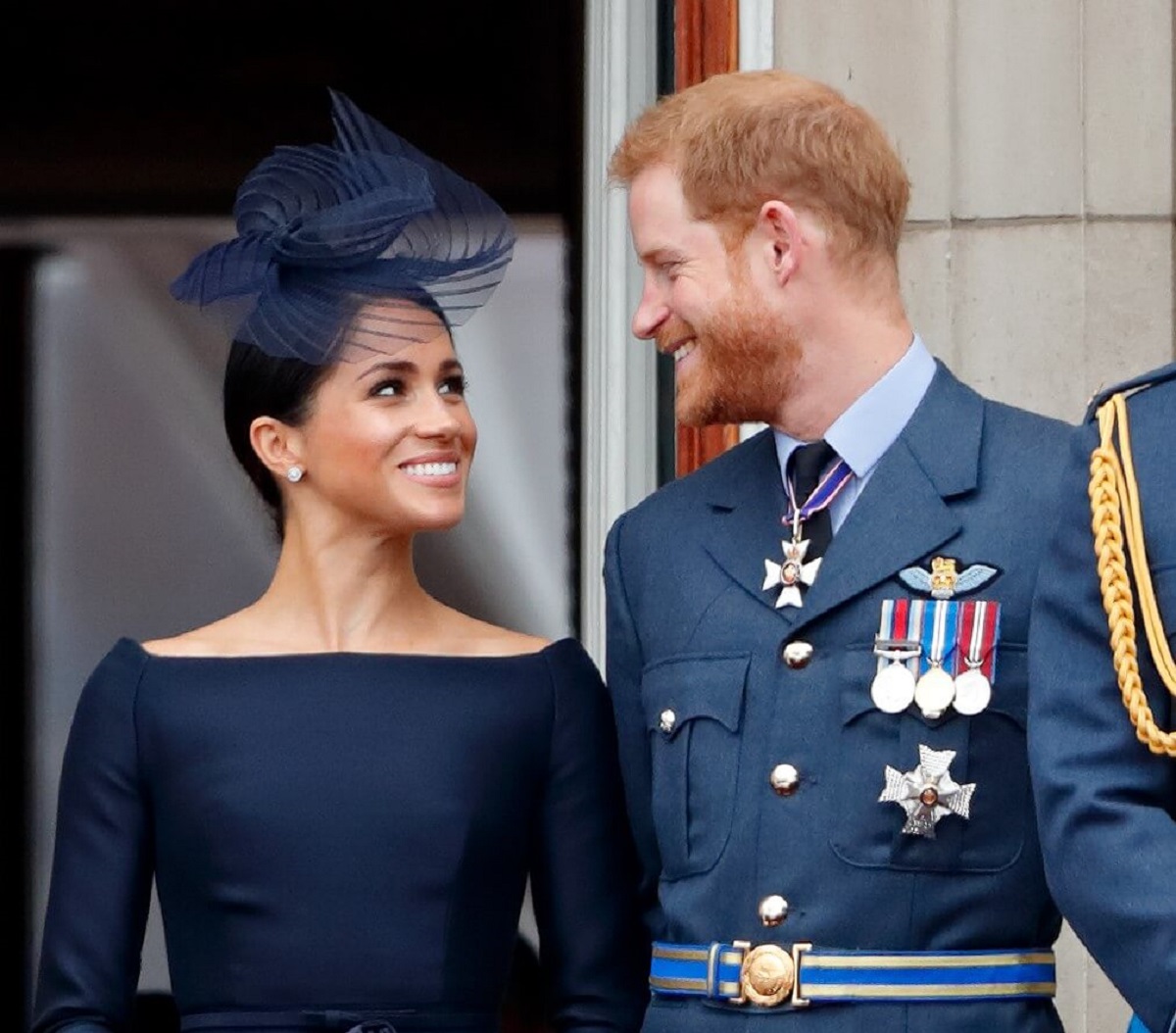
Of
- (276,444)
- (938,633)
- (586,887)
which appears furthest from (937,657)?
(276,444)

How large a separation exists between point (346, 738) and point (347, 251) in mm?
578

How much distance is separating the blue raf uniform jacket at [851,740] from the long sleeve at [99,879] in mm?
605

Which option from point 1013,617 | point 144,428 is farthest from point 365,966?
point 144,428

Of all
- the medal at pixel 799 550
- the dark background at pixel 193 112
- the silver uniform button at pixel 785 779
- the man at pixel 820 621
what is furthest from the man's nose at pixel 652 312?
the dark background at pixel 193 112

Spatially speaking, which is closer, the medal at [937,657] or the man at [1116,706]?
the man at [1116,706]

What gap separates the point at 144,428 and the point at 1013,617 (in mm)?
3533

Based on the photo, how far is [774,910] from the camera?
2.97m

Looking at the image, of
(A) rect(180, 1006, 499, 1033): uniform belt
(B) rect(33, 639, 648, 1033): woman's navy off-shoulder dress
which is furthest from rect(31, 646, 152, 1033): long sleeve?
(A) rect(180, 1006, 499, 1033): uniform belt

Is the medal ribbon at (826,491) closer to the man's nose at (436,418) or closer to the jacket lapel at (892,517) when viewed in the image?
the jacket lapel at (892,517)

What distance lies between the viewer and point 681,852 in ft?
10.1

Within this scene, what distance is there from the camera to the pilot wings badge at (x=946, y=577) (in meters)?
2.99

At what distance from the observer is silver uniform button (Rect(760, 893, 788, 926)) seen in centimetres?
297

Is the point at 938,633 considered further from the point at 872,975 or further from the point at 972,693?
the point at 872,975

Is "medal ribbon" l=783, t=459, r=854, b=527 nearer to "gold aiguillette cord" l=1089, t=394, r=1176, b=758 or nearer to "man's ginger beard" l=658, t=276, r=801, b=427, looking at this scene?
"man's ginger beard" l=658, t=276, r=801, b=427
